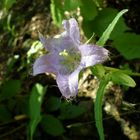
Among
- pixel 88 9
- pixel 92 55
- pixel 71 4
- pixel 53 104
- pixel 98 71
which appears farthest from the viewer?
pixel 53 104

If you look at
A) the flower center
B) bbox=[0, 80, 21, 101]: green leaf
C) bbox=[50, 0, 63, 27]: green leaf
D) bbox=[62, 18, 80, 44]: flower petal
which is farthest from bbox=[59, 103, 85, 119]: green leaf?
bbox=[62, 18, 80, 44]: flower petal

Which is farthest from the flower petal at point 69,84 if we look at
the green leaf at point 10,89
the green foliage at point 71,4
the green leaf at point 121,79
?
the green leaf at point 10,89

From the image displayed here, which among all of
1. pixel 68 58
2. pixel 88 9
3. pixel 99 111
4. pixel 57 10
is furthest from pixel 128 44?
pixel 99 111

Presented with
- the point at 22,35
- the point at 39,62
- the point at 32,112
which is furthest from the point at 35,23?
the point at 39,62

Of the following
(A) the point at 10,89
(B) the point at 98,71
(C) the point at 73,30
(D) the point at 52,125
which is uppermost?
(C) the point at 73,30

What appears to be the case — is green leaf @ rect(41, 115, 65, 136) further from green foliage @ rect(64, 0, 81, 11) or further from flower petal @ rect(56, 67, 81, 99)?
flower petal @ rect(56, 67, 81, 99)

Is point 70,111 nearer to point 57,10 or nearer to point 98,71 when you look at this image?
point 57,10

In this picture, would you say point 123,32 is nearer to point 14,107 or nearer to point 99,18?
point 99,18

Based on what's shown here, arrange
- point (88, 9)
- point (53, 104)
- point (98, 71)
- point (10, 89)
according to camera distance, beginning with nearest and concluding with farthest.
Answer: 1. point (98, 71)
2. point (88, 9)
3. point (53, 104)
4. point (10, 89)
